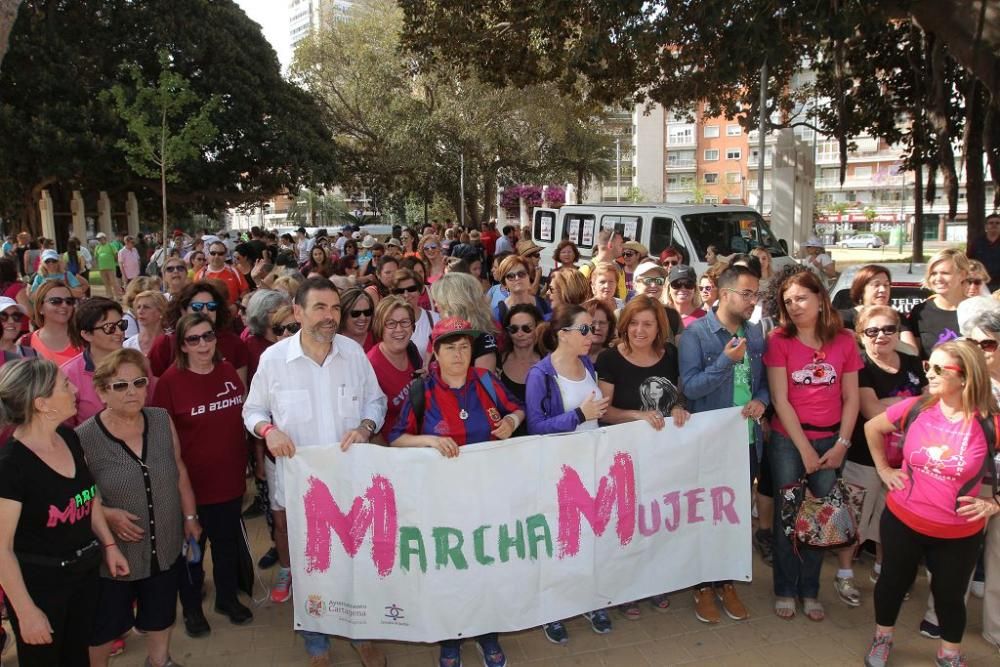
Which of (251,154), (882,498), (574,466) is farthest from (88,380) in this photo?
(251,154)

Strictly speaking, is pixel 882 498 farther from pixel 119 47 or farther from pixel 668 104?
pixel 119 47

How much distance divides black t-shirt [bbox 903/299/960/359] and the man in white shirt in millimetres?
3529

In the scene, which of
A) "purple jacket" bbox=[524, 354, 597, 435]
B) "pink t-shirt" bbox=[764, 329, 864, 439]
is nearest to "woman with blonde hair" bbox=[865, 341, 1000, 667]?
"pink t-shirt" bbox=[764, 329, 864, 439]

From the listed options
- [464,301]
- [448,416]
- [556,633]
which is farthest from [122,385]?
[556,633]

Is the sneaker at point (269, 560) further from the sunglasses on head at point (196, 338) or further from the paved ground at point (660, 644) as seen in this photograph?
the sunglasses on head at point (196, 338)

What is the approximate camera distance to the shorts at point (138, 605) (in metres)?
3.46

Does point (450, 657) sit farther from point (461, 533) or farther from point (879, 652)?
point (879, 652)

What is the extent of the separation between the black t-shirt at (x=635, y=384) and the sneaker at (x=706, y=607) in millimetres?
1062

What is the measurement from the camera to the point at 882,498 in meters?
4.65

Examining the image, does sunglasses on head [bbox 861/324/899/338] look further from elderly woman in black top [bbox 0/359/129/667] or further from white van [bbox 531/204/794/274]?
white van [bbox 531/204/794/274]

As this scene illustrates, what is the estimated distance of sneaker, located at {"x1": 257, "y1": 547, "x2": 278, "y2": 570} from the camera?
5043 mm

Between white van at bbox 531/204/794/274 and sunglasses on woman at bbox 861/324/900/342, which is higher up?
white van at bbox 531/204/794/274

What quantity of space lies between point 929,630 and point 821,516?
81cm

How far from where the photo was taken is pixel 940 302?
497 cm
